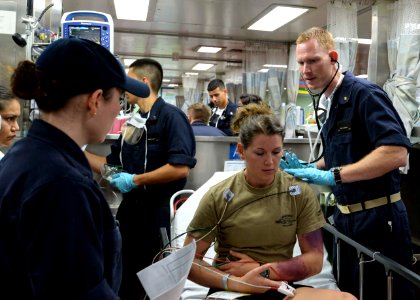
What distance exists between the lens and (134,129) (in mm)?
2719

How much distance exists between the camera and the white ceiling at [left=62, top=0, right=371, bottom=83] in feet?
17.7

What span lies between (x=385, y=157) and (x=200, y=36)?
19.7ft

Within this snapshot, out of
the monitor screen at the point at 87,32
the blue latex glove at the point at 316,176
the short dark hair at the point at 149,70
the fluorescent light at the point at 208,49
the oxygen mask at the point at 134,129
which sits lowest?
the blue latex glove at the point at 316,176

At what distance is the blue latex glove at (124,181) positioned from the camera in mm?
2607

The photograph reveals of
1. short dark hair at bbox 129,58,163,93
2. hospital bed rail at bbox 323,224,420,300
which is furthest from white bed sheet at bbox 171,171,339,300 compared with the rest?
short dark hair at bbox 129,58,163,93

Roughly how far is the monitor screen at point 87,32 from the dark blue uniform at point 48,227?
1.95m

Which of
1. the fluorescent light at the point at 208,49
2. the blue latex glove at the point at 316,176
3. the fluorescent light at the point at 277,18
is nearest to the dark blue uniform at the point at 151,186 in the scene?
the blue latex glove at the point at 316,176

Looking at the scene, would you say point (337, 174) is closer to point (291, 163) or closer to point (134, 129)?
point (291, 163)

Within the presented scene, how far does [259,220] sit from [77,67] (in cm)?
118

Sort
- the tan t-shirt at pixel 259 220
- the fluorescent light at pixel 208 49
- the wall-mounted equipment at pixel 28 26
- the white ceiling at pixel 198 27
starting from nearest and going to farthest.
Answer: the tan t-shirt at pixel 259 220
the wall-mounted equipment at pixel 28 26
the white ceiling at pixel 198 27
the fluorescent light at pixel 208 49

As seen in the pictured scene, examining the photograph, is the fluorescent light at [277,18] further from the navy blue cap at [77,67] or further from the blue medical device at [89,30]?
the navy blue cap at [77,67]

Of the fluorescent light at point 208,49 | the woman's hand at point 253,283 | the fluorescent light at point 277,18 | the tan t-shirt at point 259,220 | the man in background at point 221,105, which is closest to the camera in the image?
the woman's hand at point 253,283

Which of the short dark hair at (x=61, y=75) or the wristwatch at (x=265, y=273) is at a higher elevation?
the short dark hair at (x=61, y=75)

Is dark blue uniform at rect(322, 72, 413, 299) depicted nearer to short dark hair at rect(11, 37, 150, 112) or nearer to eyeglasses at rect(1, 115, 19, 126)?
short dark hair at rect(11, 37, 150, 112)
